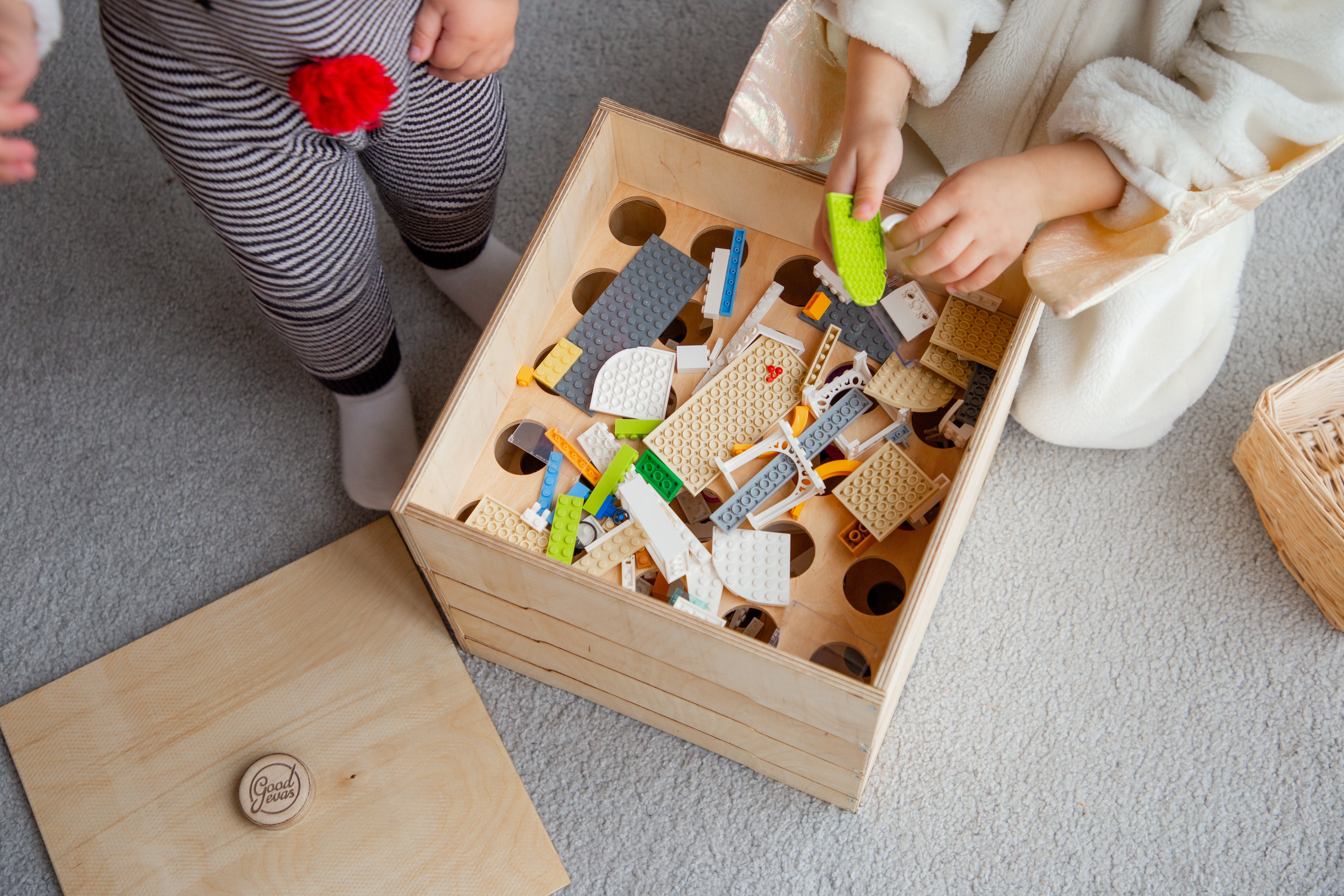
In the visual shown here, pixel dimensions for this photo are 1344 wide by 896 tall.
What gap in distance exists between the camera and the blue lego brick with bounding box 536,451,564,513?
2.48 ft

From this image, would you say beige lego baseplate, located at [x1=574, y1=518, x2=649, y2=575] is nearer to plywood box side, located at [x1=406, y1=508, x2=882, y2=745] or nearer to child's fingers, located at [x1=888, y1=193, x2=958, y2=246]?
plywood box side, located at [x1=406, y1=508, x2=882, y2=745]

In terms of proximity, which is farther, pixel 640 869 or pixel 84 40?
pixel 84 40

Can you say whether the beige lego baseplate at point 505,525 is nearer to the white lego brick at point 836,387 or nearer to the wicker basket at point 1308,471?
the white lego brick at point 836,387

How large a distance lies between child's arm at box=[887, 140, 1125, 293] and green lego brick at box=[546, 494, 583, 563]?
302 millimetres

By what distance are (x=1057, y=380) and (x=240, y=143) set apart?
696 millimetres

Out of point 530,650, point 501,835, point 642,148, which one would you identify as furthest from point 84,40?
point 501,835

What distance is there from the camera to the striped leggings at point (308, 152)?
61 centimetres

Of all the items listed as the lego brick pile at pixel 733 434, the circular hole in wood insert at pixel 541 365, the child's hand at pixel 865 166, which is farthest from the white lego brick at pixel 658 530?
the child's hand at pixel 865 166

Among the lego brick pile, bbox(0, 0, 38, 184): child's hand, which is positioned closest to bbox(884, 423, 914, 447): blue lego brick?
the lego brick pile

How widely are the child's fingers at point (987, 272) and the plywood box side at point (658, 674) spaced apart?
0.34 meters

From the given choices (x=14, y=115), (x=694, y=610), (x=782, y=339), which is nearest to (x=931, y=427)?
(x=782, y=339)

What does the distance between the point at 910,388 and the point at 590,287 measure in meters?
0.29

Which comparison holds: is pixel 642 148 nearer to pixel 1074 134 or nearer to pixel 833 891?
pixel 1074 134

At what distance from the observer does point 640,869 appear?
87 cm
